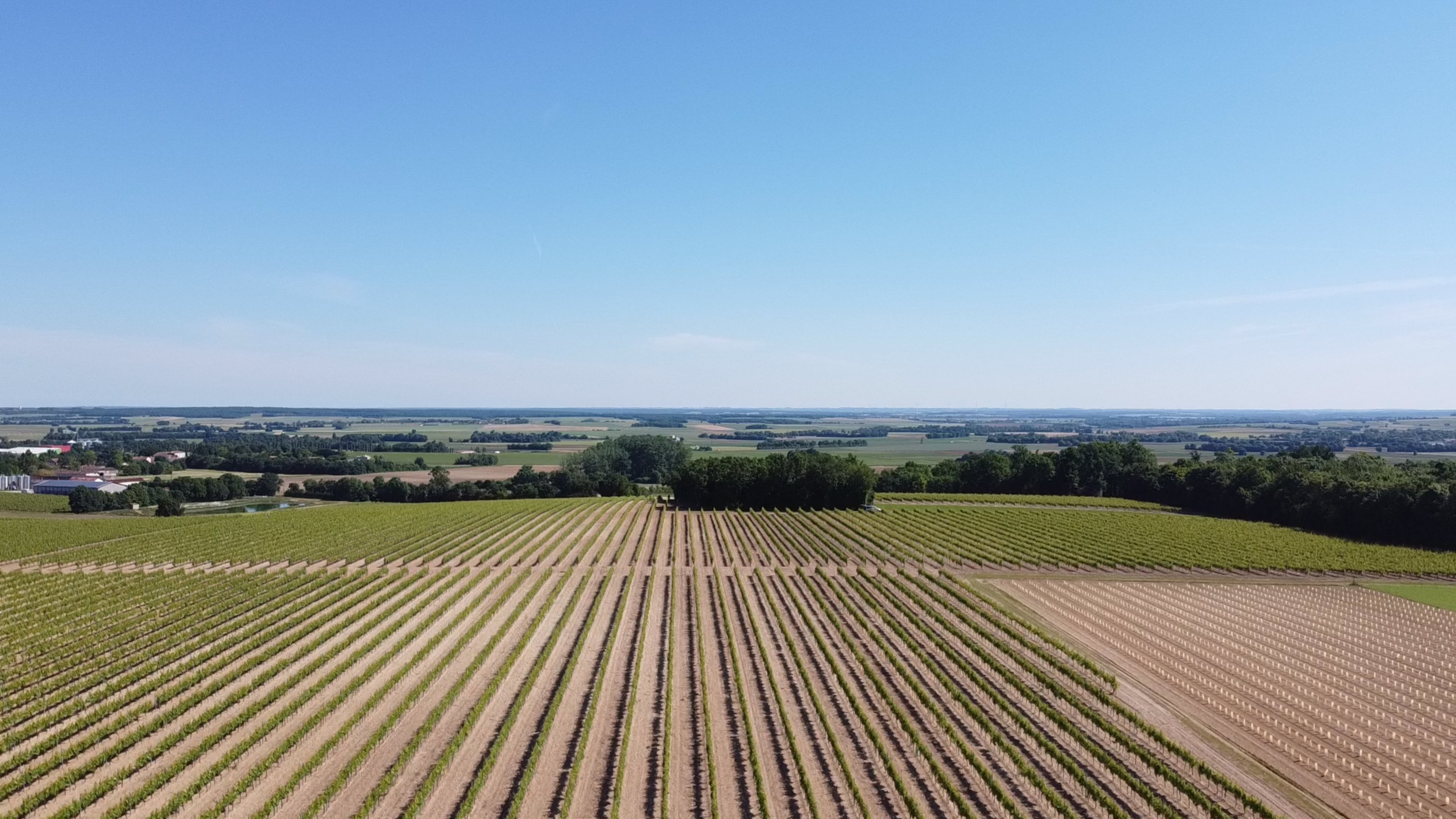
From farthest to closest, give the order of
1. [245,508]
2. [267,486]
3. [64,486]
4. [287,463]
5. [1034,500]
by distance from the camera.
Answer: [287,463]
[267,486]
[64,486]
[245,508]
[1034,500]

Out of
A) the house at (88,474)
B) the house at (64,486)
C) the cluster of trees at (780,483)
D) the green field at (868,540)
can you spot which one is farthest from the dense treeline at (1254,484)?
the house at (88,474)

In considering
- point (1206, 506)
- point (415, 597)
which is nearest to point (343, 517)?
point (415, 597)

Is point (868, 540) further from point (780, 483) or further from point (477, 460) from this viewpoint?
point (477, 460)

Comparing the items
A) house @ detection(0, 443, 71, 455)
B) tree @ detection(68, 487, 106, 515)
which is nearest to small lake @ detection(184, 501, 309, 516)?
tree @ detection(68, 487, 106, 515)

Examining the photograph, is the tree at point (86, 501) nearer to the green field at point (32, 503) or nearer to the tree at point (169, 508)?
the green field at point (32, 503)

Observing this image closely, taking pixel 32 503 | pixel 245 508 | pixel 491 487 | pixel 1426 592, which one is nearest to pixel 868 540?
pixel 1426 592

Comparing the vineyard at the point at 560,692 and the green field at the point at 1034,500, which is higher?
the vineyard at the point at 560,692
